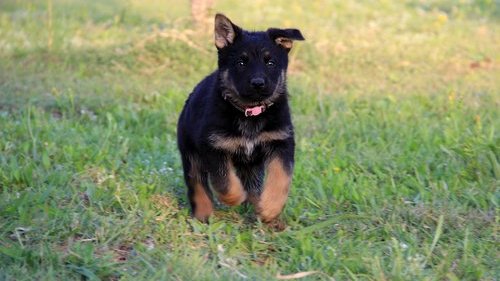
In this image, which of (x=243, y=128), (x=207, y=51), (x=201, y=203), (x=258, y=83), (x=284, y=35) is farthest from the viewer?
(x=207, y=51)

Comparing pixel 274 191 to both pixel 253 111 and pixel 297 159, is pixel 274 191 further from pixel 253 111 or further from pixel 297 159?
pixel 297 159

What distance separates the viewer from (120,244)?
454cm

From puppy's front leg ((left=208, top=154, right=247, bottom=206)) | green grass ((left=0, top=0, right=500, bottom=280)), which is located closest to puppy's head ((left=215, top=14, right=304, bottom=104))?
puppy's front leg ((left=208, top=154, right=247, bottom=206))

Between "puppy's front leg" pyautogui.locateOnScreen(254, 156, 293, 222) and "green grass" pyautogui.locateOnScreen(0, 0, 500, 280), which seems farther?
"puppy's front leg" pyautogui.locateOnScreen(254, 156, 293, 222)

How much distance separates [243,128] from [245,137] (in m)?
0.06

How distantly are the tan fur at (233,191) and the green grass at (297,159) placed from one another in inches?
6.4

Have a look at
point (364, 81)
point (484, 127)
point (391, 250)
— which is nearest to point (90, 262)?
point (391, 250)

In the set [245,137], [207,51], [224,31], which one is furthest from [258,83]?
[207,51]

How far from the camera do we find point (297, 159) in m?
6.28

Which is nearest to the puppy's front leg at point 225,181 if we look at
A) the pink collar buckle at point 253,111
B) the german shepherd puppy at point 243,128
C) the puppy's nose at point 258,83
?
the german shepherd puppy at point 243,128

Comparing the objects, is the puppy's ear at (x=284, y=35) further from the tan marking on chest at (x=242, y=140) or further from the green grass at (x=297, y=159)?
the green grass at (x=297, y=159)

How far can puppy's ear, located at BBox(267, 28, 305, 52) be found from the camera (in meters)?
4.96

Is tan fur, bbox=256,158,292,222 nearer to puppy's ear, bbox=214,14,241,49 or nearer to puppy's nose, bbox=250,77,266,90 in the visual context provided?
puppy's nose, bbox=250,77,266,90

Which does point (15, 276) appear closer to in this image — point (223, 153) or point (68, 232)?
point (68, 232)
